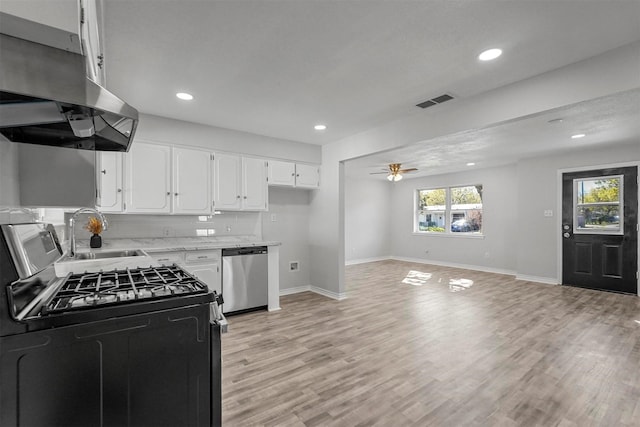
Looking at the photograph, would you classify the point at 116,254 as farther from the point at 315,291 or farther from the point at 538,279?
the point at 538,279

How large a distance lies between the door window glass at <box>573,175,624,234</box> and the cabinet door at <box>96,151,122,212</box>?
23.9ft

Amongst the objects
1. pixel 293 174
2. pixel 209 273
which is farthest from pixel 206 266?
pixel 293 174

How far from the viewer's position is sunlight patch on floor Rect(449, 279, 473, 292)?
519cm

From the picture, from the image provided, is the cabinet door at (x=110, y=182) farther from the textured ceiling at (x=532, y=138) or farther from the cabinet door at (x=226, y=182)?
the textured ceiling at (x=532, y=138)

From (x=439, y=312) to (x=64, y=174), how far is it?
4.11 meters

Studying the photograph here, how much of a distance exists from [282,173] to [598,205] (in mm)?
5568

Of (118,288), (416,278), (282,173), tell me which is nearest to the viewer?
(118,288)

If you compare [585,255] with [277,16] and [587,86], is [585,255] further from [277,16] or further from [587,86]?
[277,16]

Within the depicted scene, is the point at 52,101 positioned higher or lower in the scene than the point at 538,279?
higher

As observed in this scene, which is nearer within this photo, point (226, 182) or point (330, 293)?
point (226, 182)

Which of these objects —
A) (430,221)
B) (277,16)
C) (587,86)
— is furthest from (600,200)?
(277,16)

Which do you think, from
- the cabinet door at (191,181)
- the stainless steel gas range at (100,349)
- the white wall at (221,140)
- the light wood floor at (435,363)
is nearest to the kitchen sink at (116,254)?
the cabinet door at (191,181)

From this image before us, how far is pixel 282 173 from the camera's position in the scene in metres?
4.59

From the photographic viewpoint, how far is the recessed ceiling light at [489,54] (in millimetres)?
2205
